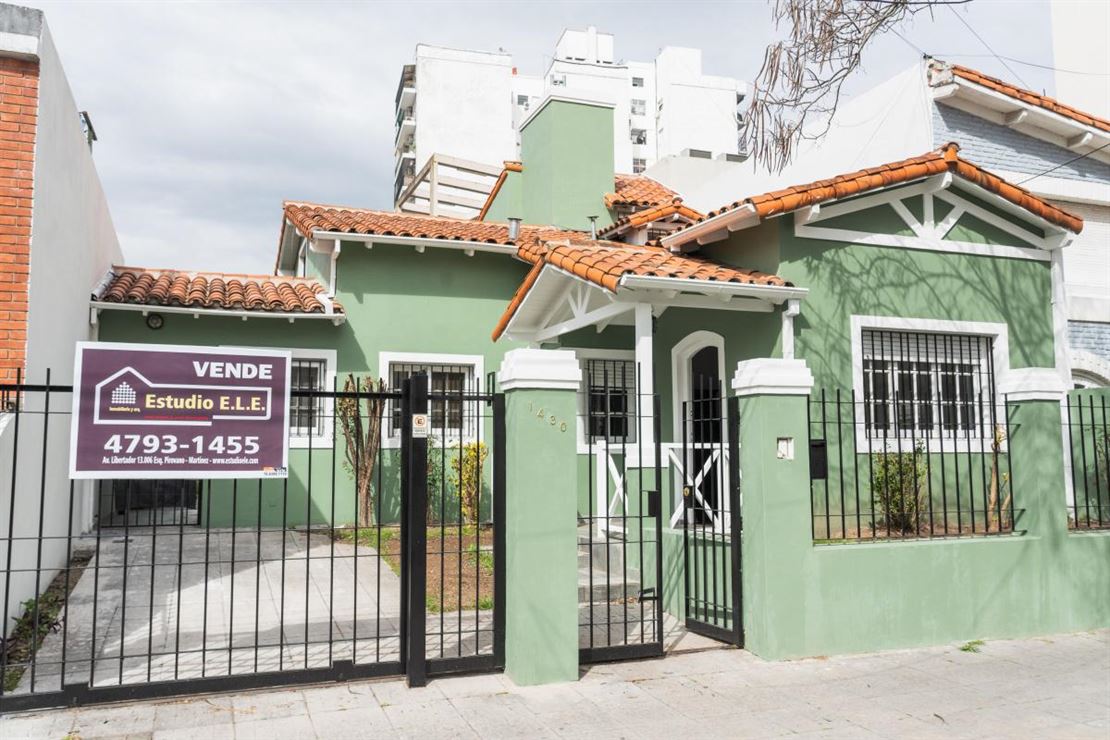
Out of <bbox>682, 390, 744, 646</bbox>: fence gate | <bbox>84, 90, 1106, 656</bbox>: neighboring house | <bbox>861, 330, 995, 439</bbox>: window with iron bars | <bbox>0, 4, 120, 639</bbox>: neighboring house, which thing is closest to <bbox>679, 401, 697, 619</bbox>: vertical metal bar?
<bbox>682, 390, 744, 646</bbox>: fence gate

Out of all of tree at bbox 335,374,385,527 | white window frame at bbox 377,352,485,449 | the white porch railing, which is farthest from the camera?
white window frame at bbox 377,352,485,449

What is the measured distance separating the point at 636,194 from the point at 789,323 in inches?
317

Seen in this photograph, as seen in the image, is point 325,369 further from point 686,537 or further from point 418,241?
point 686,537

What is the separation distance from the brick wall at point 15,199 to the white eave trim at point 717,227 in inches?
259

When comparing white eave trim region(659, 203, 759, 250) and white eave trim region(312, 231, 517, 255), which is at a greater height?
white eave trim region(312, 231, 517, 255)

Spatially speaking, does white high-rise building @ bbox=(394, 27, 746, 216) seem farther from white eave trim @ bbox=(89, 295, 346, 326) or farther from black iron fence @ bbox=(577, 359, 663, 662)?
black iron fence @ bbox=(577, 359, 663, 662)

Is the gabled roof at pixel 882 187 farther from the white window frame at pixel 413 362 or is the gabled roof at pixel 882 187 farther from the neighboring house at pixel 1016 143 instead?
the white window frame at pixel 413 362

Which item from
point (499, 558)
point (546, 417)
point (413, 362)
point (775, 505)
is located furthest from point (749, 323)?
point (413, 362)

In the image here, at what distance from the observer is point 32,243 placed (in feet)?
24.1

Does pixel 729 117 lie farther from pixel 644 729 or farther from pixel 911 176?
pixel 644 729

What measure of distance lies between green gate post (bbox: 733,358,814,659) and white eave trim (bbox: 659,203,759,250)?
278 centimetres

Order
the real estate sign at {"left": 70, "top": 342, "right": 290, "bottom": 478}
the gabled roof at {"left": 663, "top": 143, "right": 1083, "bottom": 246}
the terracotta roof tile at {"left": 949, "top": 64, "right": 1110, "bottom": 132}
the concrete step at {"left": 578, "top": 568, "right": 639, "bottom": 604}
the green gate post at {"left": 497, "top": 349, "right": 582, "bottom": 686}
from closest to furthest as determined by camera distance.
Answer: the real estate sign at {"left": 70, "top": 342, "right": 290, "bottom": 478} < the green gate post at {"left": 497, "top": 349, "right": 582, "bottom": 686} < the concrete step at {"left": 578, "top": 568, "right": 639, "bottom": 604} < the gabled roof at {"left": 663, "top": 143, "right": 1083, "bottom": 246} < the terracotta roof tile at {"left": 949, "top": 64, "right": 1110, "bottom": 132}

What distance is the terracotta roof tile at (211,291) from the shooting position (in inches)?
478

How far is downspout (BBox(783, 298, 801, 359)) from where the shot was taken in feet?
30.7
